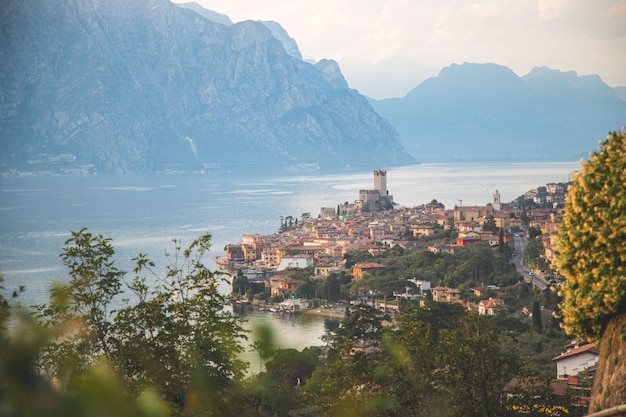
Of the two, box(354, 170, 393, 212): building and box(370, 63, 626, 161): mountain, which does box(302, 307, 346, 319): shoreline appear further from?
box(370, 63, 626, 161): mountain

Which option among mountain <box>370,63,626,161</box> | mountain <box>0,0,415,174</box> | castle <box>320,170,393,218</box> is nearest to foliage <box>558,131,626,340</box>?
castle <box>320,170,393,218</box>

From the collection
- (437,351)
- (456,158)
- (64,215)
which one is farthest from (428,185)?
(456,158)

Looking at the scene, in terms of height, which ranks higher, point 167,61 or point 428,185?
point 167,61

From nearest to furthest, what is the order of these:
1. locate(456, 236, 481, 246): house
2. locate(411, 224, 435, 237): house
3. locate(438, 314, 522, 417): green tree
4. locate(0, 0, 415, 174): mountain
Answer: locate(438, 314, 522, 417): green tree < locate(456, 236, 481, 246): house < locate(411, 224, 435, 237): house < locate(0, 0, 415, 174): mountain

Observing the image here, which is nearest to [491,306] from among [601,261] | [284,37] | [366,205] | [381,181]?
[601,261]

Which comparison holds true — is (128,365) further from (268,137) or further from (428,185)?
(268,137)

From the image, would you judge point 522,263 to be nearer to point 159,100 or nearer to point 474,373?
point 474,373

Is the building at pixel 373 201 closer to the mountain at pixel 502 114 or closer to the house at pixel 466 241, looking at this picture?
the house at pixel 466 241
